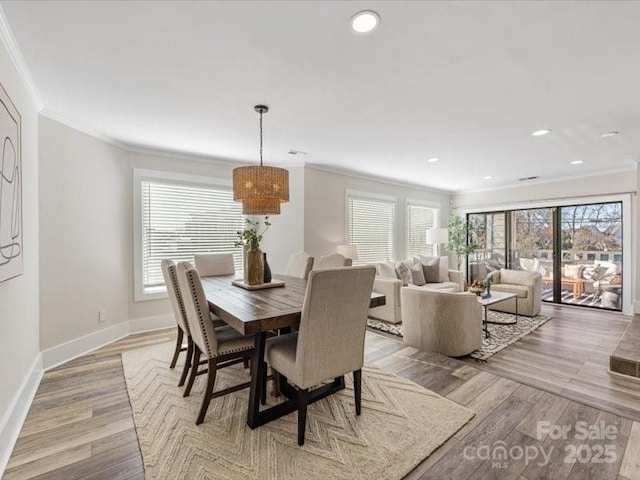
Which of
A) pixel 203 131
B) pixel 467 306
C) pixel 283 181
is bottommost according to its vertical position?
pixel 467 306

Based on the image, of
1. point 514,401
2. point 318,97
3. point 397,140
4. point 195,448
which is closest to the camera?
point 195,448

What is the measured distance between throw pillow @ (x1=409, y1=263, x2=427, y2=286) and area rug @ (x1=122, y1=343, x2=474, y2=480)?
2.84 meters

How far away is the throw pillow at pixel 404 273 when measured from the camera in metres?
4.85

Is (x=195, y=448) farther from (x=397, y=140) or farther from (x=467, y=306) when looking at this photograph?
(x=397, y=140)

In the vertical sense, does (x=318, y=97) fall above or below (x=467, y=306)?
above

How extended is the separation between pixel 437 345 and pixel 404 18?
116 inches

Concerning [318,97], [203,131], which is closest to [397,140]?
[318,97]

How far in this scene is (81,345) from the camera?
3174 millimetres

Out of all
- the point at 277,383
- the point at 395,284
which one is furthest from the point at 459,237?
the point at 277,383

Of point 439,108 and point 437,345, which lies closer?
point 439,108

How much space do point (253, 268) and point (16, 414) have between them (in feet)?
6.10

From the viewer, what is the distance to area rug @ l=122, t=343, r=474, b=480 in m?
1.62

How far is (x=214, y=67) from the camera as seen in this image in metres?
2.09

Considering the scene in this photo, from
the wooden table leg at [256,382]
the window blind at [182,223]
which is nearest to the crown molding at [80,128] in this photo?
the window blind at [182,223]
